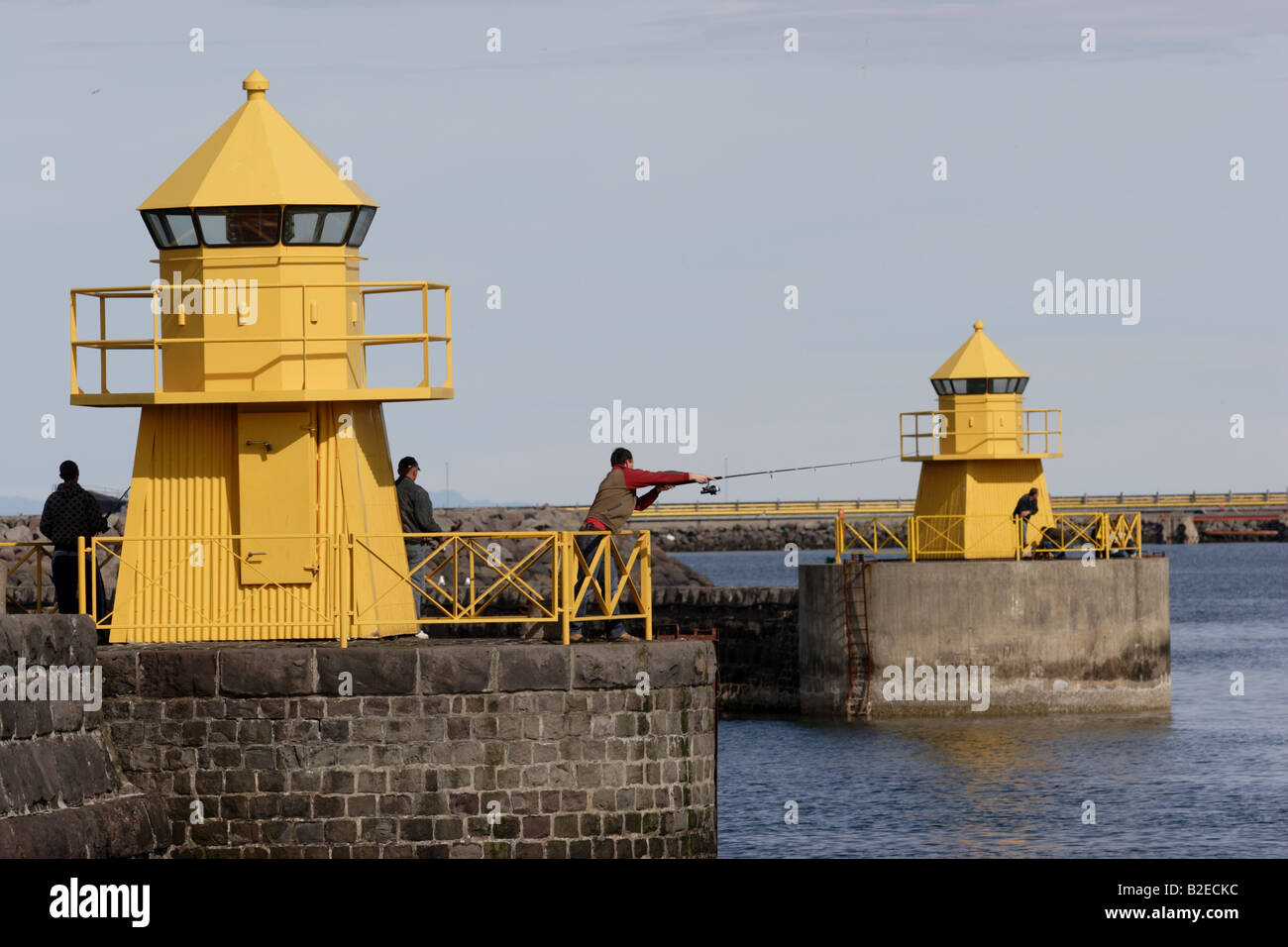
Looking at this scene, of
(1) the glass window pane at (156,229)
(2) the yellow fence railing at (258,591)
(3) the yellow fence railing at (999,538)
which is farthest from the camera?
(3) the yellow fence railing at (999,538)

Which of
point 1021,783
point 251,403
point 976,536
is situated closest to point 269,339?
point 251,403

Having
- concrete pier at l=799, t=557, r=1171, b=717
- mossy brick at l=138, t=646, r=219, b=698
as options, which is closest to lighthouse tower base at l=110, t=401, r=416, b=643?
mossy brick at l=138, t=646, r=219, b=698

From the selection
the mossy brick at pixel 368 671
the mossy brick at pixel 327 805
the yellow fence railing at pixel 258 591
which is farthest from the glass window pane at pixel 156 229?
the mossy brick at pixel 327 805

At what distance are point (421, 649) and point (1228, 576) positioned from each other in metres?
106

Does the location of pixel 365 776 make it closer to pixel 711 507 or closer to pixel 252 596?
pixel 252 596

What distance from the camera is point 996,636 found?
1598 inches

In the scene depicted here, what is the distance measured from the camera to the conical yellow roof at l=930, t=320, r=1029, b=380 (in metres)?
43.4

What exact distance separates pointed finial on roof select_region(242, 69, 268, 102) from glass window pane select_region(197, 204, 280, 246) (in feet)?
5.21

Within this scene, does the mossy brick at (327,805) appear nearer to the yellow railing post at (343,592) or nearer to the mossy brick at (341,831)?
the mossy brick at (341,831)

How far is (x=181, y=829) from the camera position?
17078 mm

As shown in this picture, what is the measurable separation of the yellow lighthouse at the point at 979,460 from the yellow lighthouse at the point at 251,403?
2499 centimetres

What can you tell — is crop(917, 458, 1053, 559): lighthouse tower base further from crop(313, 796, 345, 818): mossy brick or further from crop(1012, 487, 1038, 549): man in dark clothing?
crop(313, 796, 345, 818): mossy brick

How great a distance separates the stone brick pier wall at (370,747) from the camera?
17.0 meters
